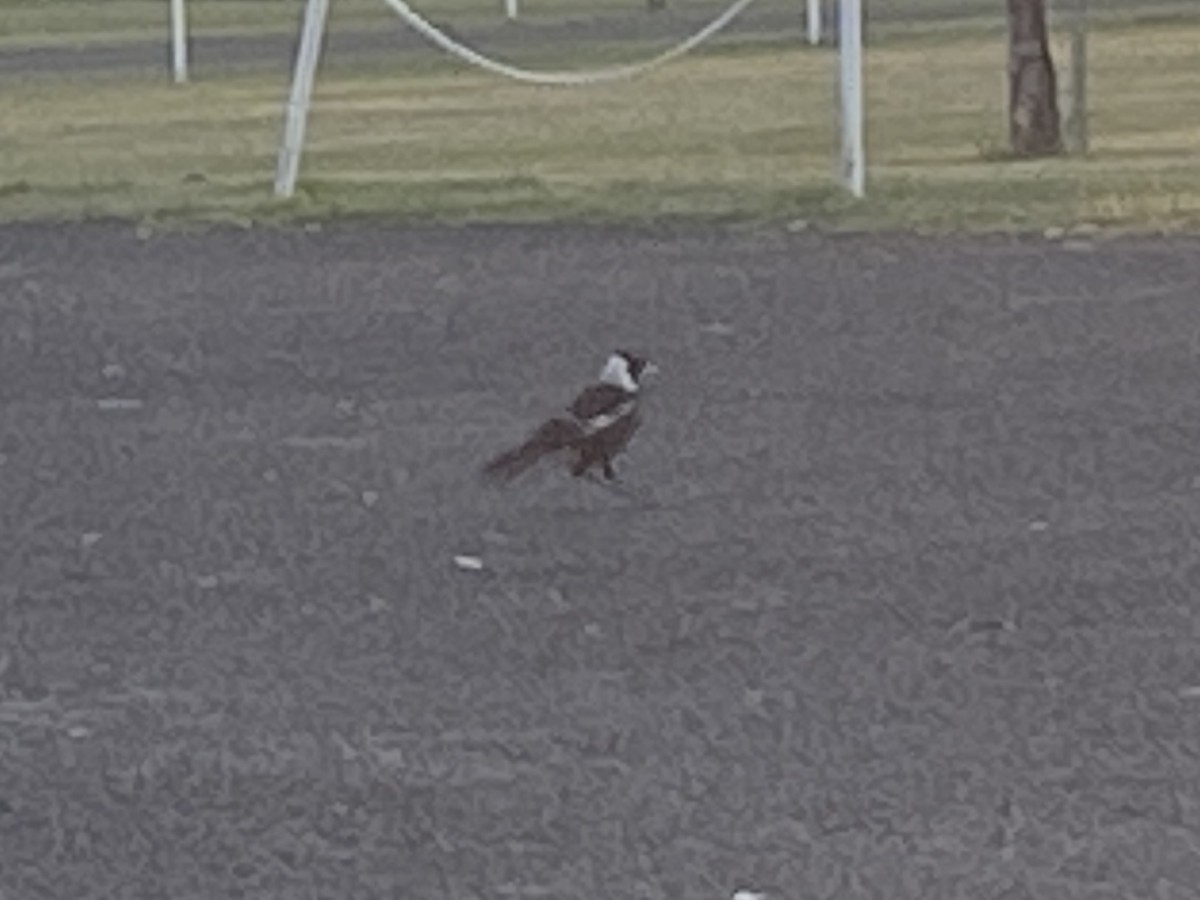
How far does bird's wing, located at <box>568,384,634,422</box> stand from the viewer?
10.6 m

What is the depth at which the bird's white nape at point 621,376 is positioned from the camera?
1078 cm

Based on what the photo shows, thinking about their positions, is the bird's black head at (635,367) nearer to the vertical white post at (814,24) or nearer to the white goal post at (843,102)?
the white goal post at (843,102)

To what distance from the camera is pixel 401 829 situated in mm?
6805

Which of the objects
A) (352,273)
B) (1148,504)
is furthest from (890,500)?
(352,273)

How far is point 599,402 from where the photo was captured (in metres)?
10.6

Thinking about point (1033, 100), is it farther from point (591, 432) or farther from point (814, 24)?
point (814, 24)

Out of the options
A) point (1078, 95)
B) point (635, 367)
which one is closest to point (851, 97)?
point (1078, 95)

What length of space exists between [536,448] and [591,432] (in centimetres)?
24

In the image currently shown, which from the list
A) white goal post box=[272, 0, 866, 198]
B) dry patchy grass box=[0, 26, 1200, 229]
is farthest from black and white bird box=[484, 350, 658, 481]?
white goal post box=[272, 0, 866, 198]

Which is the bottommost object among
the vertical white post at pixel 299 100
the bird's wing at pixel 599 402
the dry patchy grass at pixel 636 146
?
the dry patchy grass at pixel 636 146

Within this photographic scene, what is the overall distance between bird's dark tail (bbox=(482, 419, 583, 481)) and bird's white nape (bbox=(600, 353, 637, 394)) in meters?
0.19

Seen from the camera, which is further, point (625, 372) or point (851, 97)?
point (851, 97)

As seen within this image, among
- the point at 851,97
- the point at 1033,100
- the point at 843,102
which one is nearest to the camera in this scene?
the point at 851,97

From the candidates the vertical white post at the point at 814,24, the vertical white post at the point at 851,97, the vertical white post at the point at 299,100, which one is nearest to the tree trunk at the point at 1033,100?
the vertical white post at the point at 851,97
